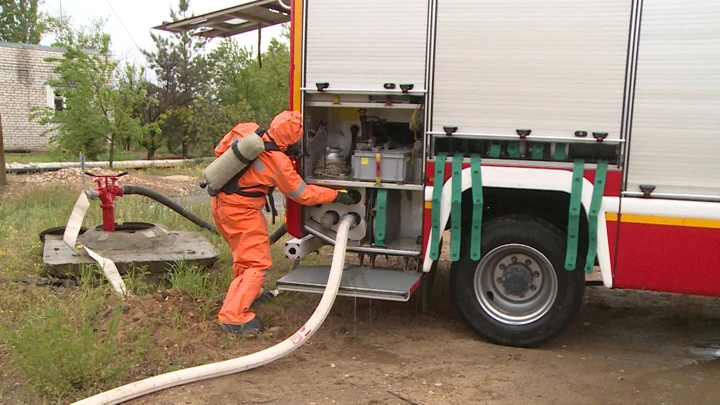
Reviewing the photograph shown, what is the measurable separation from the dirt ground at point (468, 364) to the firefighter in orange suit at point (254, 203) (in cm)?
30

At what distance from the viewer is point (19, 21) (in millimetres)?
42719

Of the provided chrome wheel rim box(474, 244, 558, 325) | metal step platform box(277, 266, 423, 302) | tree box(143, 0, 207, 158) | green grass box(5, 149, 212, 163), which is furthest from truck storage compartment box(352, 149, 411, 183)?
tree box(143, 0, 207, 158)

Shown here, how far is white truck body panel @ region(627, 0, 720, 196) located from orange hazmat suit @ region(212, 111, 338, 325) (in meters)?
2.30

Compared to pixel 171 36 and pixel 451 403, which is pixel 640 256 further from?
pixel 171 36

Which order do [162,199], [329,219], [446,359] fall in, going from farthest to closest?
[162,199] < [329,219] < [446,359]

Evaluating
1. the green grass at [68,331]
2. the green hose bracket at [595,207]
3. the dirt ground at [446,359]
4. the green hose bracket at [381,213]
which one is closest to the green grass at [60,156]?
the green grass at [68,331]

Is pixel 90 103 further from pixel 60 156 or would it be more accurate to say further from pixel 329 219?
pixel 329 219

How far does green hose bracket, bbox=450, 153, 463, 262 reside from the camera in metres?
4.66

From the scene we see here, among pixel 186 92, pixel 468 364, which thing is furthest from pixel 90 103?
pixel 468 364

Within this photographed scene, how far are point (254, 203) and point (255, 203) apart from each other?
0.03 ft

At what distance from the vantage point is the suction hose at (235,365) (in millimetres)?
3651

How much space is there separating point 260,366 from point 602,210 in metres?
2.56

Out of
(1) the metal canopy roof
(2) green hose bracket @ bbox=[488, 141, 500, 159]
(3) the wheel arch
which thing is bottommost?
(3) the wheel arch

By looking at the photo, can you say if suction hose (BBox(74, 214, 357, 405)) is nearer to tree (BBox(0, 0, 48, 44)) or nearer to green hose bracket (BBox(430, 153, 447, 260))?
green hose bracket (BBox(430, 153, 447, 260))
